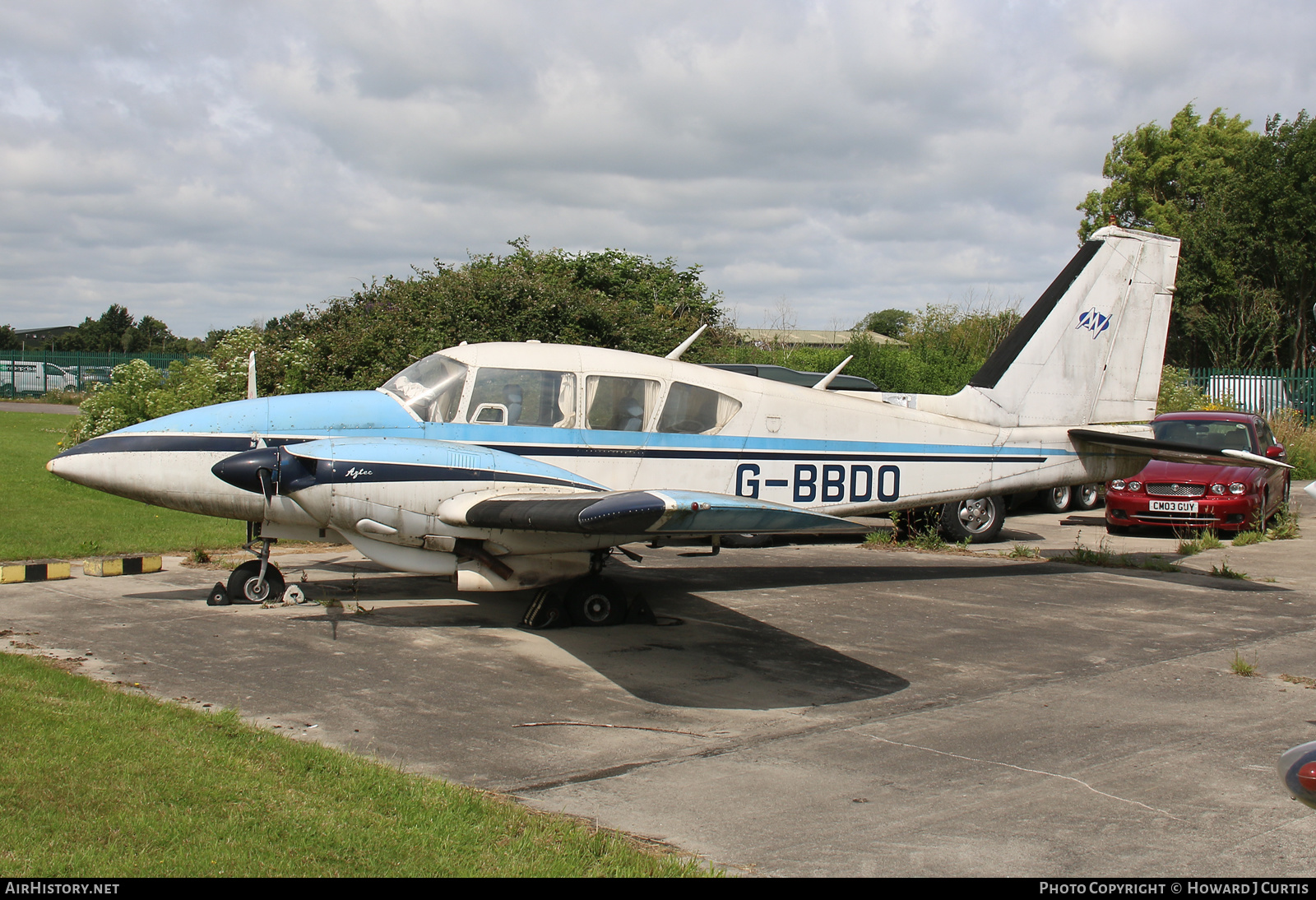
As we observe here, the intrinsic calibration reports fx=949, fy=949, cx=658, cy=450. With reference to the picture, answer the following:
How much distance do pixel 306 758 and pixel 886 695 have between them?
3995 mm

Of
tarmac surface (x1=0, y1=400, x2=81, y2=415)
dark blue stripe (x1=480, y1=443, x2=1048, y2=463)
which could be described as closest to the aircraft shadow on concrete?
dark blue stripe (x1=480, y1=443, x2=1048, y2=463)

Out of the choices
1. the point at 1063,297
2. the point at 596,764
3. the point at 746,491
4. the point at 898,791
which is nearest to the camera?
the point at 898,791

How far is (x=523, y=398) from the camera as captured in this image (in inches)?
374

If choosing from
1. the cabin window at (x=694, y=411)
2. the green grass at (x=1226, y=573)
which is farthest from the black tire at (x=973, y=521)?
the cabin window at (x=694, y=411)

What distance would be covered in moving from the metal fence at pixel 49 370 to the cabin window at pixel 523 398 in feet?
181

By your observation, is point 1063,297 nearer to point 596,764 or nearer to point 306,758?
point 596,764

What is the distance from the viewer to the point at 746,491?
10.2m

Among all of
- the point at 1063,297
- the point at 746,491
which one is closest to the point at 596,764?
the point at 746,491

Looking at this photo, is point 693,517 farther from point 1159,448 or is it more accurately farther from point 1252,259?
point 1252,259

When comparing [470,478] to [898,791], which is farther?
[470,478]

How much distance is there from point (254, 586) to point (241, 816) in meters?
5.27

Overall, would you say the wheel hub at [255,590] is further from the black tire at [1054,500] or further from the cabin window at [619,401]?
the black tire at [1054,500]

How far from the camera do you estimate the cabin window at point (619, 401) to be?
9672mm
